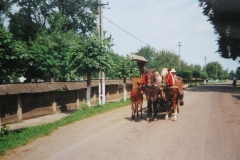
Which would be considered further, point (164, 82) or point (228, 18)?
point (228, 18)

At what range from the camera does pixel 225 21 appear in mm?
29062

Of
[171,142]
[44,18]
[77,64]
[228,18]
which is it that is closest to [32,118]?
[77,64]

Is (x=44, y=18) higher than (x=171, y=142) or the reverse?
higher

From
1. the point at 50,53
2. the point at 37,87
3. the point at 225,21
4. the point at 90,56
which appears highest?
the point at 225,21

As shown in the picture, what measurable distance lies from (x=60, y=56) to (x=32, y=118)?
7.93 metres

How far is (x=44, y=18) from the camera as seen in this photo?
1208 inches

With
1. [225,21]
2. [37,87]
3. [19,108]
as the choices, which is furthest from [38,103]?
[225,21]

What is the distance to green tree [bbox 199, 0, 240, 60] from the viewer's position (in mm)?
26797

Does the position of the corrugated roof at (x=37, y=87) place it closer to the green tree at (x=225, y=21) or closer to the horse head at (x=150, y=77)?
the horse head at (x=150, y=77)

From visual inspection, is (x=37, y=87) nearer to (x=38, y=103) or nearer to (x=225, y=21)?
(x=38, y=103)

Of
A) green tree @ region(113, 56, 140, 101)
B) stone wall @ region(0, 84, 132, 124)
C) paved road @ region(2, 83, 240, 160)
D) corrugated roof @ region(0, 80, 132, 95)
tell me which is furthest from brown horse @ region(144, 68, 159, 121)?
green tree @ region(113, 56, 140, 101)

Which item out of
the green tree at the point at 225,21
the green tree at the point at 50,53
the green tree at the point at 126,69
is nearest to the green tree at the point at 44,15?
the green tree at the point at 50,53

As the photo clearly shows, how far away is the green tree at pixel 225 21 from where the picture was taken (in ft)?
87.9

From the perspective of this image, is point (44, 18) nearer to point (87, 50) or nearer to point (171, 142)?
point (87, 50)
